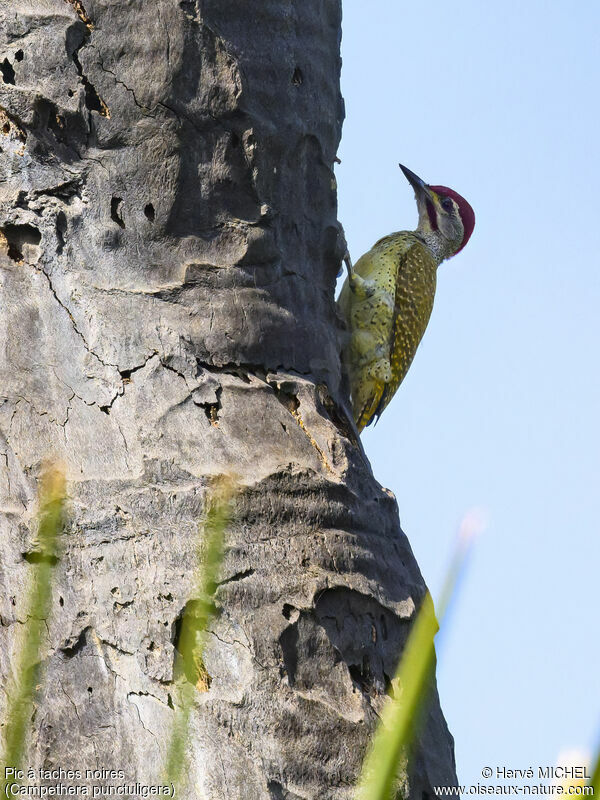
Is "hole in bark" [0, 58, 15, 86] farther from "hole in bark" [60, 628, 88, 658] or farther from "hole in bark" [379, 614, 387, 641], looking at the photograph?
"hole in bark" [379, 614, 387, 641]

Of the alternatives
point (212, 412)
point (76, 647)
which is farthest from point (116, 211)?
point (76, 647)

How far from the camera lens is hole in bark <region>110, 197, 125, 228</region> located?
2342 millimetres

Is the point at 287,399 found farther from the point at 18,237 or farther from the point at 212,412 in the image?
the point at 18,237

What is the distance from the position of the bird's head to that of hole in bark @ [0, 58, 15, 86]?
181 inches

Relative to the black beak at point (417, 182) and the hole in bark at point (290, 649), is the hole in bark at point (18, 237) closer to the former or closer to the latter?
the hole in bark at point (290, 649)

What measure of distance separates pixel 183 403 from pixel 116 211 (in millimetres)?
531

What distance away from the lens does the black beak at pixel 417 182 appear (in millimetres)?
6863

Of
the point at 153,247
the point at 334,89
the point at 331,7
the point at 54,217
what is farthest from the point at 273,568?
the point at 331,7

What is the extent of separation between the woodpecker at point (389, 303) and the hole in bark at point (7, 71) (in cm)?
214

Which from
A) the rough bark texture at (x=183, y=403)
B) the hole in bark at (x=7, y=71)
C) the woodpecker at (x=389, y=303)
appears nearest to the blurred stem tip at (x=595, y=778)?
the rough bark texture at (x=183, y=403)

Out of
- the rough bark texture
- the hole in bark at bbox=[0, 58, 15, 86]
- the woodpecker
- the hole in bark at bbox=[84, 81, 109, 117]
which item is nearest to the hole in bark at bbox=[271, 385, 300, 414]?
the rough bark texture

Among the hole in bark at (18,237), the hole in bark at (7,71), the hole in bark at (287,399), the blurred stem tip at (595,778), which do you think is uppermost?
the hole in bark at (7,71)

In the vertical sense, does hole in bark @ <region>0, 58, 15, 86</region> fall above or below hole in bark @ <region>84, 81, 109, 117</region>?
above

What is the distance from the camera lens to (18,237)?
7.75 ft
